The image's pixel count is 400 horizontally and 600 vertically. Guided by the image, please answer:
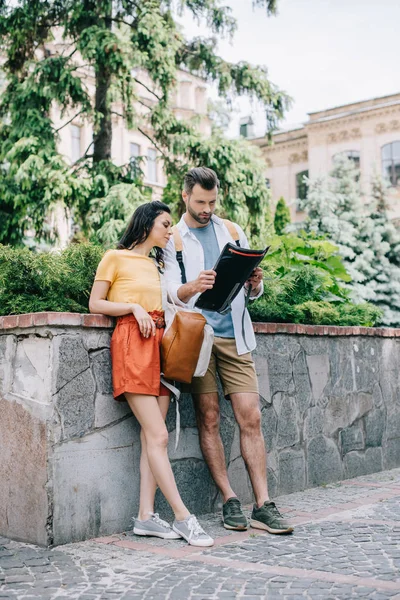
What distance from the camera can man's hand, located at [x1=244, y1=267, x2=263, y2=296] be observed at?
4738 millimetres

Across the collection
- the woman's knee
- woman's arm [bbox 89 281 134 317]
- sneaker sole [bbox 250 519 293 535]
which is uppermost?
woman's arm [bbox 89 281 134 317]

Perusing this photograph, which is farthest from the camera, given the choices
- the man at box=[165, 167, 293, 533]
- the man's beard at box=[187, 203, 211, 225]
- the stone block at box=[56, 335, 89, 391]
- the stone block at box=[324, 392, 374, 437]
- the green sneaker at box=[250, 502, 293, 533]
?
the stone block at box=[324, 392, 374, 437]

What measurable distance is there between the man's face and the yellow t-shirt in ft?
1.77

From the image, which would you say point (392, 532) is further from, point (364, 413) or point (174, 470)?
point (364, 413)

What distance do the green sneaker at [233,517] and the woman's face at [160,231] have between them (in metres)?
1.67

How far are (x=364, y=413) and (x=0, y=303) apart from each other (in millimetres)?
3828

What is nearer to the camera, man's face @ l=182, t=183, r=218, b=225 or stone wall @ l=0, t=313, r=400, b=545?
stone wall @ l=0, t=313, r=400, b=545

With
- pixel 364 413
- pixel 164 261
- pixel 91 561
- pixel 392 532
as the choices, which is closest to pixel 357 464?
pixel 364 413

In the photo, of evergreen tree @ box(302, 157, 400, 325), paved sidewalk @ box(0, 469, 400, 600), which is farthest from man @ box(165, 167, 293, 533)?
evergreen tree @ box(302, 157, 400, 325)

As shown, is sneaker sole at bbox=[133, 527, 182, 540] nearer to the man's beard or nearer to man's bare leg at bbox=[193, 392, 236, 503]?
man's bare leg at bbox=[193, 392, 236, 503]

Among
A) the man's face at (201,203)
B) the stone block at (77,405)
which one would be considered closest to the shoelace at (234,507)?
the stone block at (77,405)

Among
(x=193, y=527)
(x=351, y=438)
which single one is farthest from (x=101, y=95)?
(x=193, y=527)

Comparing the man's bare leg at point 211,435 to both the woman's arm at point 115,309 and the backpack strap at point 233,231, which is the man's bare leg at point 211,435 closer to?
the woman's arm at point 115,309

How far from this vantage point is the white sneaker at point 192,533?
4109mm
